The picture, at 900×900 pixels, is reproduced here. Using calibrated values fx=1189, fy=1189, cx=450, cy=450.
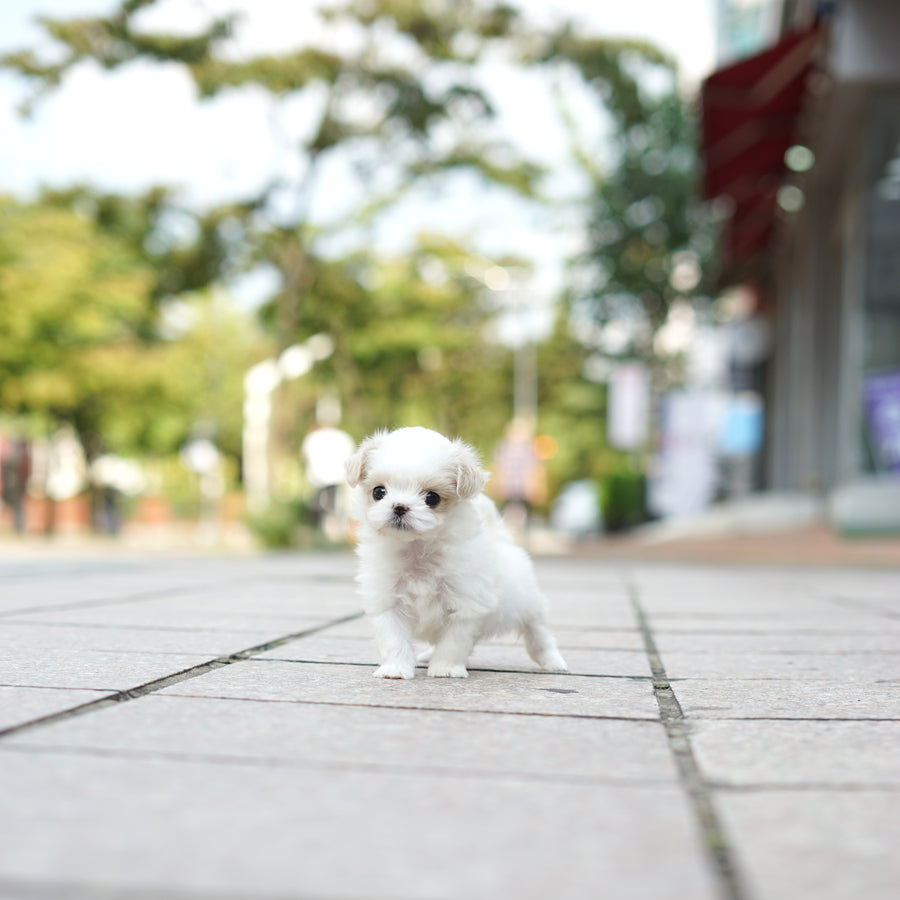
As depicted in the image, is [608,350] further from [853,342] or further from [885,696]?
[885,696]

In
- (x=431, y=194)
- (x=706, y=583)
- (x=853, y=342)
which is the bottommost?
(x=706, y=583)

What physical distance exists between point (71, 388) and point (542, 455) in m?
17.8

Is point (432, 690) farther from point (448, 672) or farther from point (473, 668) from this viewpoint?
point (473, 668)

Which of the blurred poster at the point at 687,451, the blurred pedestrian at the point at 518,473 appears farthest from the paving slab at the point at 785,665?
the blurred pedestrian at the point at 518,473

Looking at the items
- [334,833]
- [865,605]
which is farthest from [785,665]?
[865,605]

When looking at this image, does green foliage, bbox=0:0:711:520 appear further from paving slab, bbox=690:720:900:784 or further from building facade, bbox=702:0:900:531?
paving slab, bbox=690:720:900:784

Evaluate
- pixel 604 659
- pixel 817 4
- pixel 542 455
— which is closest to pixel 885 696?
pixel 604 659

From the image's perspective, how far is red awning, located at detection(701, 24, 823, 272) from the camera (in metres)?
14.4

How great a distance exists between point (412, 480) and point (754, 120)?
45.3 ft

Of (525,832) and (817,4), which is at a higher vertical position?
(817,4)

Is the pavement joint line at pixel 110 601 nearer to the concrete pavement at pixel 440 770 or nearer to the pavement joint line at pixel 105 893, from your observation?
the concrete pavement at pixel 440 770

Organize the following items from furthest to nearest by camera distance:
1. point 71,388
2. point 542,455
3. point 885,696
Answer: point 542,455, point 71,388, point 885,696

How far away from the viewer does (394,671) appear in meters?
3.77

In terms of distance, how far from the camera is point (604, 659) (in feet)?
14.6
